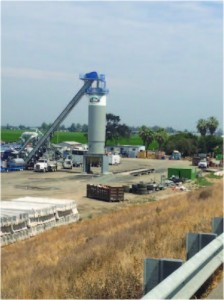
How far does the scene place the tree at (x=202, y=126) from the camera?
138 m

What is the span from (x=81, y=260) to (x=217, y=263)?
7.54ft

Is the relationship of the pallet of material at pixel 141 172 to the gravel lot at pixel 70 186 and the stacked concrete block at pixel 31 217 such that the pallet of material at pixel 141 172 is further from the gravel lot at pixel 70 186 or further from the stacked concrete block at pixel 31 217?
the stacked concrete block at pixel 31 217

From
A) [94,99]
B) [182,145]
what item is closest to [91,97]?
[94,99]

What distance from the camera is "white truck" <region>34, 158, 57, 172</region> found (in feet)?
226

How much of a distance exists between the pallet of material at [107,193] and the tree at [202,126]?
320 feet

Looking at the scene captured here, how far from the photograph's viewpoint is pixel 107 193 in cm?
4156

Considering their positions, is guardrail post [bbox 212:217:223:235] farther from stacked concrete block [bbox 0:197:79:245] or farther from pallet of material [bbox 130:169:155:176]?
pallet of material [bbox 130:169:155:176]

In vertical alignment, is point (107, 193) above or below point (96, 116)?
below

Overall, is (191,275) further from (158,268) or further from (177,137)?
(177,137)

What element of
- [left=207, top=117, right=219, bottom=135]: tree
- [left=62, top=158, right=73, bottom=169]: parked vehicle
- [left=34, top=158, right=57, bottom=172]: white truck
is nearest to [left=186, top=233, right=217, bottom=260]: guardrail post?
[left=34, top=158, right=57, bottom=172]: white truck

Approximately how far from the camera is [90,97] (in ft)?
213

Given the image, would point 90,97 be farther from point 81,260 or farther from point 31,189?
point 81,260

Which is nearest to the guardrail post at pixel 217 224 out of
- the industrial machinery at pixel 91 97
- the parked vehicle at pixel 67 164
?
the industrial machinery at pixel 91 97

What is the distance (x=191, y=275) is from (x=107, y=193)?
3638 centimetres
